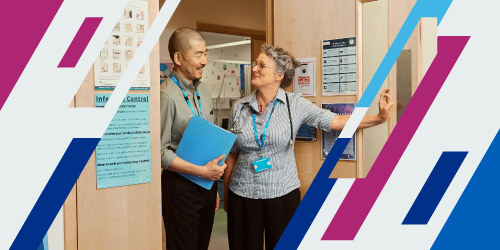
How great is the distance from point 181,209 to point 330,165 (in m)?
0.92

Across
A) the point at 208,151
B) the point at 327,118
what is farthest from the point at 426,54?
the point at 208,151

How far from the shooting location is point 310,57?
2.52 metres

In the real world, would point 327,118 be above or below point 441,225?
above

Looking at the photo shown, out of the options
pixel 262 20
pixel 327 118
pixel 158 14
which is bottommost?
pixel 327 118

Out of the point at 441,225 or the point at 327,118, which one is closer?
the point at 441,225

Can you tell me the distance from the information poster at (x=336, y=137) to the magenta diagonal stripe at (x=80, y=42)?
1.36 m

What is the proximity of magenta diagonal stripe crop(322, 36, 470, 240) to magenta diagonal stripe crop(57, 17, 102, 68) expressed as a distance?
1.53 metres

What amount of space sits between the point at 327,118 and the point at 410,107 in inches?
17.4

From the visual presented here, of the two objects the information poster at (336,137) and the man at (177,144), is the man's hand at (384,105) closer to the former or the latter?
the information poster at (336,137)

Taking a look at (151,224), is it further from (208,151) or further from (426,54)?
(426,54)

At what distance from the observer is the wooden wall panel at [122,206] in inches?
70.5

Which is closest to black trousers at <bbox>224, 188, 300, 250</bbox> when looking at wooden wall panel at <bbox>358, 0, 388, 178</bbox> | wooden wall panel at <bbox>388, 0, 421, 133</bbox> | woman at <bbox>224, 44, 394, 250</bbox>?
woman at <bbox>224, 44, 394, 250</bbox>

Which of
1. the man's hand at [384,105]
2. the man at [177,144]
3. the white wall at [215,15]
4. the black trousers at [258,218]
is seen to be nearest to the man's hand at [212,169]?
the man at [177,144]

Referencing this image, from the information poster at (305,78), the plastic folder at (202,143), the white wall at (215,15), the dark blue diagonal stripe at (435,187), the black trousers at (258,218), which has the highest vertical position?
the white wall at (215,15)
